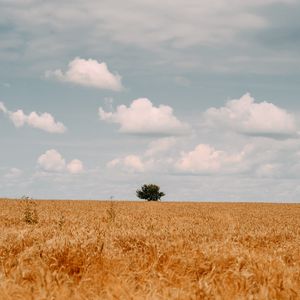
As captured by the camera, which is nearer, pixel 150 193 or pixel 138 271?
pixel 138 271

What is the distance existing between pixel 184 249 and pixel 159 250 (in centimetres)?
74

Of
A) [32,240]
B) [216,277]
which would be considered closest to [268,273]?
[216,277]

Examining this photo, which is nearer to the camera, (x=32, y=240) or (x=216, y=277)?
(x=216, y=277)

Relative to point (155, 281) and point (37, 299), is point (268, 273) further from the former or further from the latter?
point (37, 299)

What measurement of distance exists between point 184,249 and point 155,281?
255 cm

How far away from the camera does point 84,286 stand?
7.56 meters

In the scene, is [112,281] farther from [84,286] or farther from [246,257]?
[246,257]

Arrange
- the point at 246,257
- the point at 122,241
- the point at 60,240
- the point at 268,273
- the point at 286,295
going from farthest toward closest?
1. the point at 122,241
2. the point at 60,240
3. the point at 246,257
4. the point at 268,273
5. the point at 286,295

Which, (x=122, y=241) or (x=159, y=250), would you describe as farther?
(x=122, y=241)

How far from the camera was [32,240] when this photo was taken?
36.3 ft

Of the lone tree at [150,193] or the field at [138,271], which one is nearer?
the field at [138,271]

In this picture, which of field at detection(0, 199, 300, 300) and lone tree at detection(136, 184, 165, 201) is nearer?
field at detection(0, 199, 300, 300)

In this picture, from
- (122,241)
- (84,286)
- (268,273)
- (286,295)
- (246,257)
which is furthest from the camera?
(122,241)

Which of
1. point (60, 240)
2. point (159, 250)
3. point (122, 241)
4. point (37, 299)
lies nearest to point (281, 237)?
point (122, 241)
